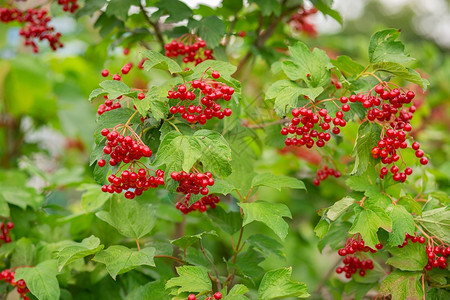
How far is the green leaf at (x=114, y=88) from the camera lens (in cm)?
109

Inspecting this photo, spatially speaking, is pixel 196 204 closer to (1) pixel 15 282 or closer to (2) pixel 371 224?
(2) pixel 371 224

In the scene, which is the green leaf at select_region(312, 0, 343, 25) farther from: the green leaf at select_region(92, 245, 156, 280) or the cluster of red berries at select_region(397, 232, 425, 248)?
the green leaf at select_region(92, 245, 156, 280)

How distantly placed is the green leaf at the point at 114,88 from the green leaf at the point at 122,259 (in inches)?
17.0

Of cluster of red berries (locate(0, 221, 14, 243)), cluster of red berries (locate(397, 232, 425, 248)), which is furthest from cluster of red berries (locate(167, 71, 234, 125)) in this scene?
cluster of red berries (locate(0, 221, 14, 243))

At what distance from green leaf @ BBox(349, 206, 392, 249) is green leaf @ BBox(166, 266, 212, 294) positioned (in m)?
0.39

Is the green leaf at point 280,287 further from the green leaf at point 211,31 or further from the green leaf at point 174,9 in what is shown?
the green leaf at point 174,9

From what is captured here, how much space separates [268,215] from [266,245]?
0.63 feet

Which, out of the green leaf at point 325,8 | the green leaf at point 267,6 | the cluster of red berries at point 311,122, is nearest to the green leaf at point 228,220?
the cluster of red berries at point 311,122

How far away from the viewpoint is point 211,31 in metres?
1.44

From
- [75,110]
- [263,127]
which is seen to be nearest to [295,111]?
[263,127]

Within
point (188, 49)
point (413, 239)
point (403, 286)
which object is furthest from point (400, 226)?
point (188, 49)

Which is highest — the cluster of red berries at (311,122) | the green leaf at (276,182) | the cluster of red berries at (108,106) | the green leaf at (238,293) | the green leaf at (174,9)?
the green leaf at (174,9)

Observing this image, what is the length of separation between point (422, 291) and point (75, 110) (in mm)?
2361

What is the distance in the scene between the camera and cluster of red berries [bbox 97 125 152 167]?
1.04 meters
